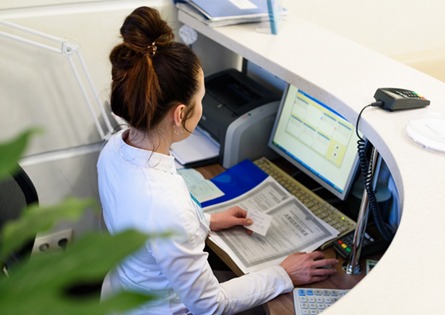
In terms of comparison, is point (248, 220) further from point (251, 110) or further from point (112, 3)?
point (112, 3)

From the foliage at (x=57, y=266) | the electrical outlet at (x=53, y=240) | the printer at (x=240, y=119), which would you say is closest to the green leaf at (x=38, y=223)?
the foliage at (x=57, y=266)

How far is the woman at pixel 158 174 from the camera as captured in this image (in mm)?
1089

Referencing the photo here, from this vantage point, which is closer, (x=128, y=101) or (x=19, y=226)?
(x=19, y=226)

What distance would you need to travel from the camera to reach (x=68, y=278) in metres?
0.29

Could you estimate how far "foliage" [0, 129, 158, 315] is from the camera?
0.93ft

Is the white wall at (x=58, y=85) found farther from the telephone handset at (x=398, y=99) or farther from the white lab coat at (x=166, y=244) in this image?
the telephone handset at (x=398, y=99)

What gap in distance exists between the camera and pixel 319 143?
1.65 meters

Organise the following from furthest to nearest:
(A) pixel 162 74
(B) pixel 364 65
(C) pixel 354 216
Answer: (C) pixel 354 216 < (B) pixel 364 65 < (A) pixel 162 74

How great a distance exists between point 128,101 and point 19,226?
2.67 ft

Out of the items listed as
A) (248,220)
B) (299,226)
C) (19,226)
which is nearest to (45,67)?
(248,220)

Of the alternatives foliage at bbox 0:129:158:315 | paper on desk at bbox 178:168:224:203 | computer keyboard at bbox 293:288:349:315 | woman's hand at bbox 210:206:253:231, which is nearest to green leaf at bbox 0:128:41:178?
foliage at bbox 0:129:158:315

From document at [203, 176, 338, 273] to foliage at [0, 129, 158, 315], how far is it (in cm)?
108

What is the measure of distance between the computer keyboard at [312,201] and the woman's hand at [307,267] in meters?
0.08

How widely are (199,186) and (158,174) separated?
552mm
